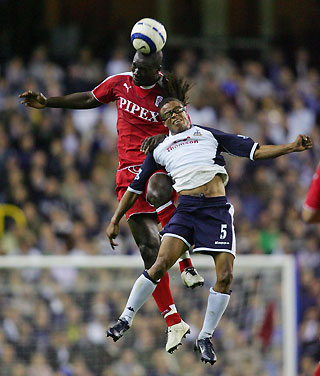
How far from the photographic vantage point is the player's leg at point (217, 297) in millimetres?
7031

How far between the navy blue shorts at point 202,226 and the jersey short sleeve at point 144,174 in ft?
1.13

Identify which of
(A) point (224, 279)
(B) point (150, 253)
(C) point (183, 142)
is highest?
(C) point (183, 142)

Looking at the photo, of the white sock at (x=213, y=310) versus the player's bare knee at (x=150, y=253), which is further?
the player's bare knee at (x=150, y=253)

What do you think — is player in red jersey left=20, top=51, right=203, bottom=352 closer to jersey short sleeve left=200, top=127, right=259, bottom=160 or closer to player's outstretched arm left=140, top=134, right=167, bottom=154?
player's outstretched arm left=140, top=134, right=167, bottom=154

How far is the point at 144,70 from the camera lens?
283 inches

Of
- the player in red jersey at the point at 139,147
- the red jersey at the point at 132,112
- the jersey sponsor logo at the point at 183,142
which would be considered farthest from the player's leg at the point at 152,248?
the jersey sponsor logo at the point at 183,142

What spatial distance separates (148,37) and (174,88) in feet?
1.71

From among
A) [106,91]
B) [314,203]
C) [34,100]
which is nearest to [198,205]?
[106,91]

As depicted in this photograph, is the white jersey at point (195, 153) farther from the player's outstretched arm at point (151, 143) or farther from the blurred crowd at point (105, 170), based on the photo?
the blurred crowd at point (105, 170)

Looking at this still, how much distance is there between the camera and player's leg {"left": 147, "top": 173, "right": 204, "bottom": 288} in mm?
7270

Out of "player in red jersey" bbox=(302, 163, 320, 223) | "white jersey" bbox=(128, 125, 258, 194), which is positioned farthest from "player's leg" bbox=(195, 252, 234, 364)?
"player in red jersey" bbox=(302, 163, 320, 223)

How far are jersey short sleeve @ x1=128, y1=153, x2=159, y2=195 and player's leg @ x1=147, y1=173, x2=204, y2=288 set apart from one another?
0.04 m

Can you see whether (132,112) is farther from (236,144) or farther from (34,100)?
(236,144)

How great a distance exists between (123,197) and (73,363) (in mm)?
4678
